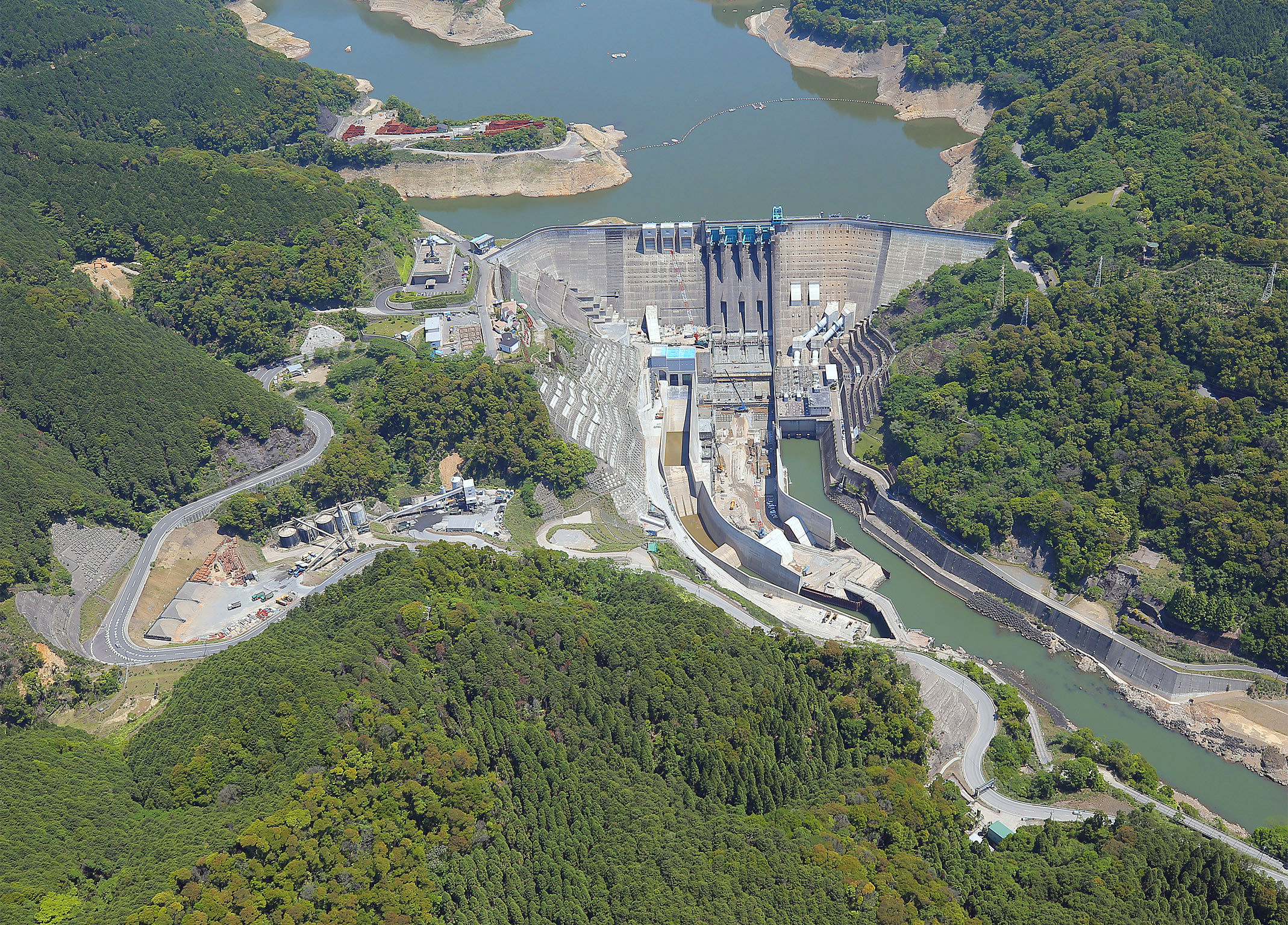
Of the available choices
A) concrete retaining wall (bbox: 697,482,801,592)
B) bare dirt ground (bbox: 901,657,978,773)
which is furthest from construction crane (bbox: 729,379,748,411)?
bare dirt ground (bbox: 901,657,978,773)

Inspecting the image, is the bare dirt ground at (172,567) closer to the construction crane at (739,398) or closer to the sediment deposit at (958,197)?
the construction crane at (739,398)

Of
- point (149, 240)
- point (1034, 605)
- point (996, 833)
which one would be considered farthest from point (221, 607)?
point (1034, 605)

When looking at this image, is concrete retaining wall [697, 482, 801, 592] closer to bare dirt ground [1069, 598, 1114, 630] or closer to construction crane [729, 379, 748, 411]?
construction crane [729, 379, 748, 411]

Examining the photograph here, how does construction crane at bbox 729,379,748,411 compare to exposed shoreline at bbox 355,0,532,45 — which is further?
exposed shoreline at bbox 355,0,532,45

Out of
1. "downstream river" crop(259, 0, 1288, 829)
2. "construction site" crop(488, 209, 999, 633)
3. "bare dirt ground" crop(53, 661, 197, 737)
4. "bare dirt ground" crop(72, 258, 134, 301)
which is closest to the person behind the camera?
"bare dirt ground" crop(53, 661, 197, 737)

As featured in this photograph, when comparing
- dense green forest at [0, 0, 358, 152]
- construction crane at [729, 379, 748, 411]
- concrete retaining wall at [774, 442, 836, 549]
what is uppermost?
dense green forest at [0, 0, 358, 152]

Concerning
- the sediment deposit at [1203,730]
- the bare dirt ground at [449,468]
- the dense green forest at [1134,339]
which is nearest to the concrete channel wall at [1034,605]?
the sediment deposit at [1203,730]

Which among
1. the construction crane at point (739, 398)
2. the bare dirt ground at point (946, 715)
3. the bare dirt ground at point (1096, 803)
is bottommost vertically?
the bare dirt ground at point (1096, 803)
